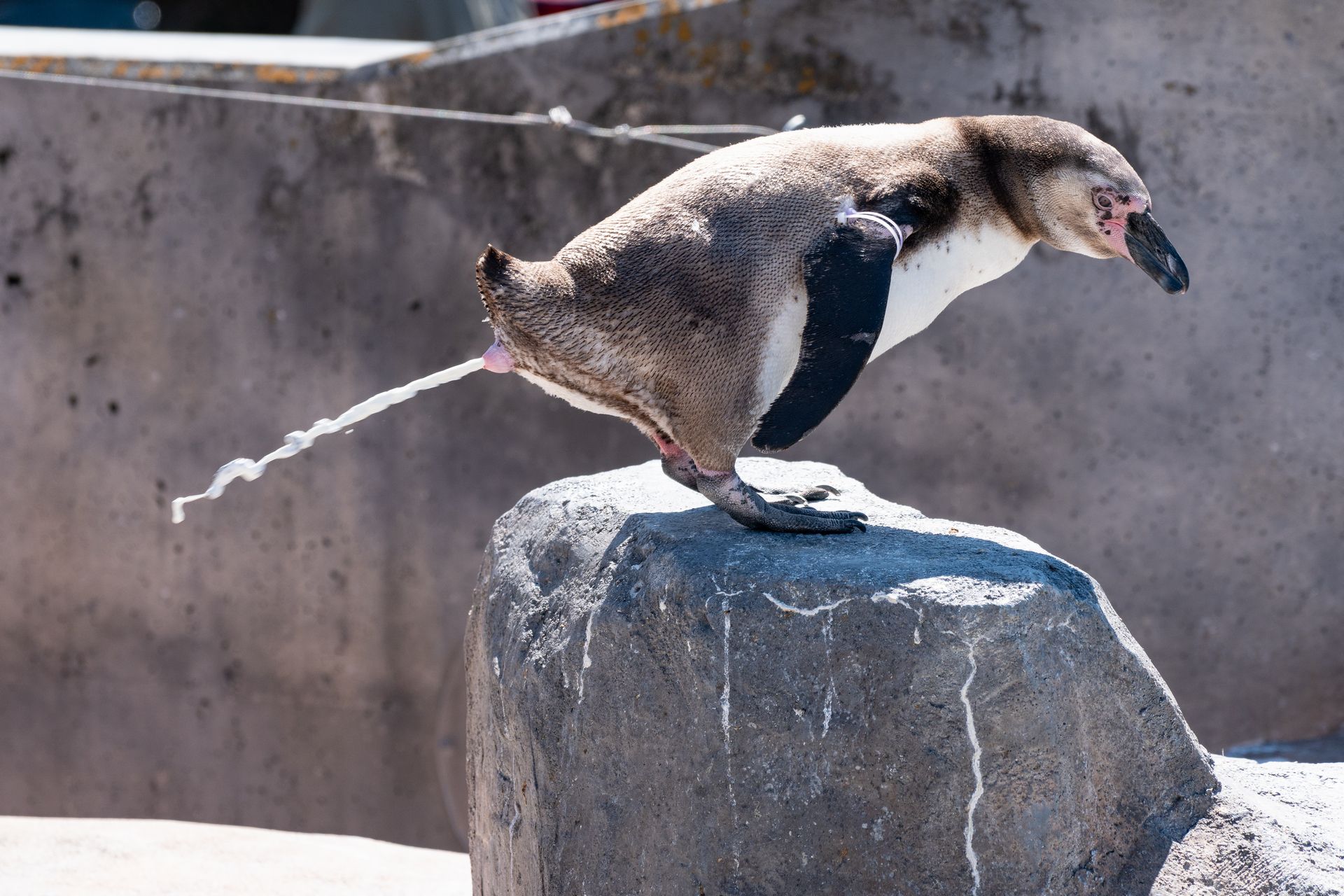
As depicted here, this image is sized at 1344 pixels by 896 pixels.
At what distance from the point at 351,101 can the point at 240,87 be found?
37cm

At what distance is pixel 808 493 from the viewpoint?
107 inches

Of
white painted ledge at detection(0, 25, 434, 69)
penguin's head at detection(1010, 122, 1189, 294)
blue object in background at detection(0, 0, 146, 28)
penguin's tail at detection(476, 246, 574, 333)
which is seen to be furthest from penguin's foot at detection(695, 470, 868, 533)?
blue object in background at detection(0, 0, 146, 28)

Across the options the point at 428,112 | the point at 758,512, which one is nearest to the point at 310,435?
the point at 758,512

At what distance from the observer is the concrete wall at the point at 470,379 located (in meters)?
4.36

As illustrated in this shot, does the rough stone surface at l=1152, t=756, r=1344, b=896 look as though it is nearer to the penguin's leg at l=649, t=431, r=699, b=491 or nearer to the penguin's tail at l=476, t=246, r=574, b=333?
the penguin's leg at l=649, t=431, r=699, b=491

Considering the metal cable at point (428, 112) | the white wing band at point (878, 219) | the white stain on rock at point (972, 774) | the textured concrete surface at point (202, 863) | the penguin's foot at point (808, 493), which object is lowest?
the textured concrete surface at point (202, 863)

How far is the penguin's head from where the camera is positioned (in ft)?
7.70

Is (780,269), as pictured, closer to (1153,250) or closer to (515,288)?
(515,288)

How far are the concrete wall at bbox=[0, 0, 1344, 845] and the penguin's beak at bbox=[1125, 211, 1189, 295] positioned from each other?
2.07 metres

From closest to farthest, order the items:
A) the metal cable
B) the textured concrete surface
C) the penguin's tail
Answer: the penguin's tail < the textured concrete surface < the metal cable

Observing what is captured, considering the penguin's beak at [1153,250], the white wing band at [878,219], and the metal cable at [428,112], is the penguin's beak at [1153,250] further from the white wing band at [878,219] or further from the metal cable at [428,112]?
the metal cable at [428,112]

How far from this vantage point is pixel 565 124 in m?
4.29

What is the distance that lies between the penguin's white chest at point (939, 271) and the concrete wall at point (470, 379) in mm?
1958

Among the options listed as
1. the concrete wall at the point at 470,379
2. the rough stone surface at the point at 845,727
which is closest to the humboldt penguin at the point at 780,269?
the rough stone surface at the point at 845,727
